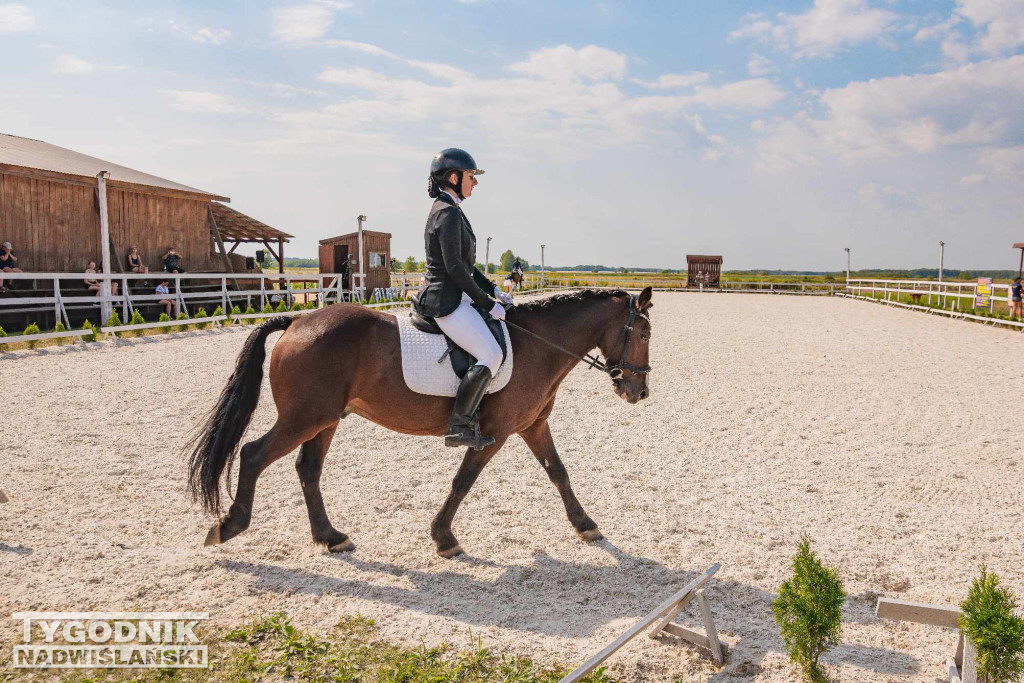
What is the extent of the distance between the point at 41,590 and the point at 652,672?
11.3ft

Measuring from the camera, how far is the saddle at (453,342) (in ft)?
14.3

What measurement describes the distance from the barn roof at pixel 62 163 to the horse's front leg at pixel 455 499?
56.4ft

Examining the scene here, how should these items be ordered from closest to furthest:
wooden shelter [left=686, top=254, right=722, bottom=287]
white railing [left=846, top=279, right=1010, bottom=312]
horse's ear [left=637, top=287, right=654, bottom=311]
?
horse's ear [left=637, top=287, right=654, bottom=311] < white railing [left=846, top=279, right=1010, bottom=312] < wooden shelter [left=686, top=254, right=722, bottom=287]

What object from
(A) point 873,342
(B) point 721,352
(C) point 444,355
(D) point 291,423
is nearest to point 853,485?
(C) point 444,355

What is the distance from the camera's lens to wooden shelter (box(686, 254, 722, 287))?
5581 cm

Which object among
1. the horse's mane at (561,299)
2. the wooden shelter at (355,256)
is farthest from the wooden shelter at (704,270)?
the horse's mane at (561,299)

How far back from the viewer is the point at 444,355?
4.36 metres

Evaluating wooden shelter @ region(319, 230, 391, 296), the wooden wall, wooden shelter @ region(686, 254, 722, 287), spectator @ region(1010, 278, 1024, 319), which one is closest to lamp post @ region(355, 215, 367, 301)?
wooden shelter @ region(319, 230, 391, 296)

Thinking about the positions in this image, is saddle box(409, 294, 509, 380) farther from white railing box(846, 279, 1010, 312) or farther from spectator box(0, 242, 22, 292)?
white railing box(846, 279, 1010, 312)

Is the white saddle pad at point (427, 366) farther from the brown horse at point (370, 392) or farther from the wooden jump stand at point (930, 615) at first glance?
the wooden jump stand at point (930, 615)

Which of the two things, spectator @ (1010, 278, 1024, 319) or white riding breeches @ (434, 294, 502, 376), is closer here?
white riding breeches @ (434, 294, 502, 376)

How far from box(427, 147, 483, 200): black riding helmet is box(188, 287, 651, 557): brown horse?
3.12ft

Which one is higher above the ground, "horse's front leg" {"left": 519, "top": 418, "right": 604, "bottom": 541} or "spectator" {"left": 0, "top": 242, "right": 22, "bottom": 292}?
"spectator" {"left": 0, "top": 242, "right": 22, "bottom": 292}

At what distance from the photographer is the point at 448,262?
4.18 meters
